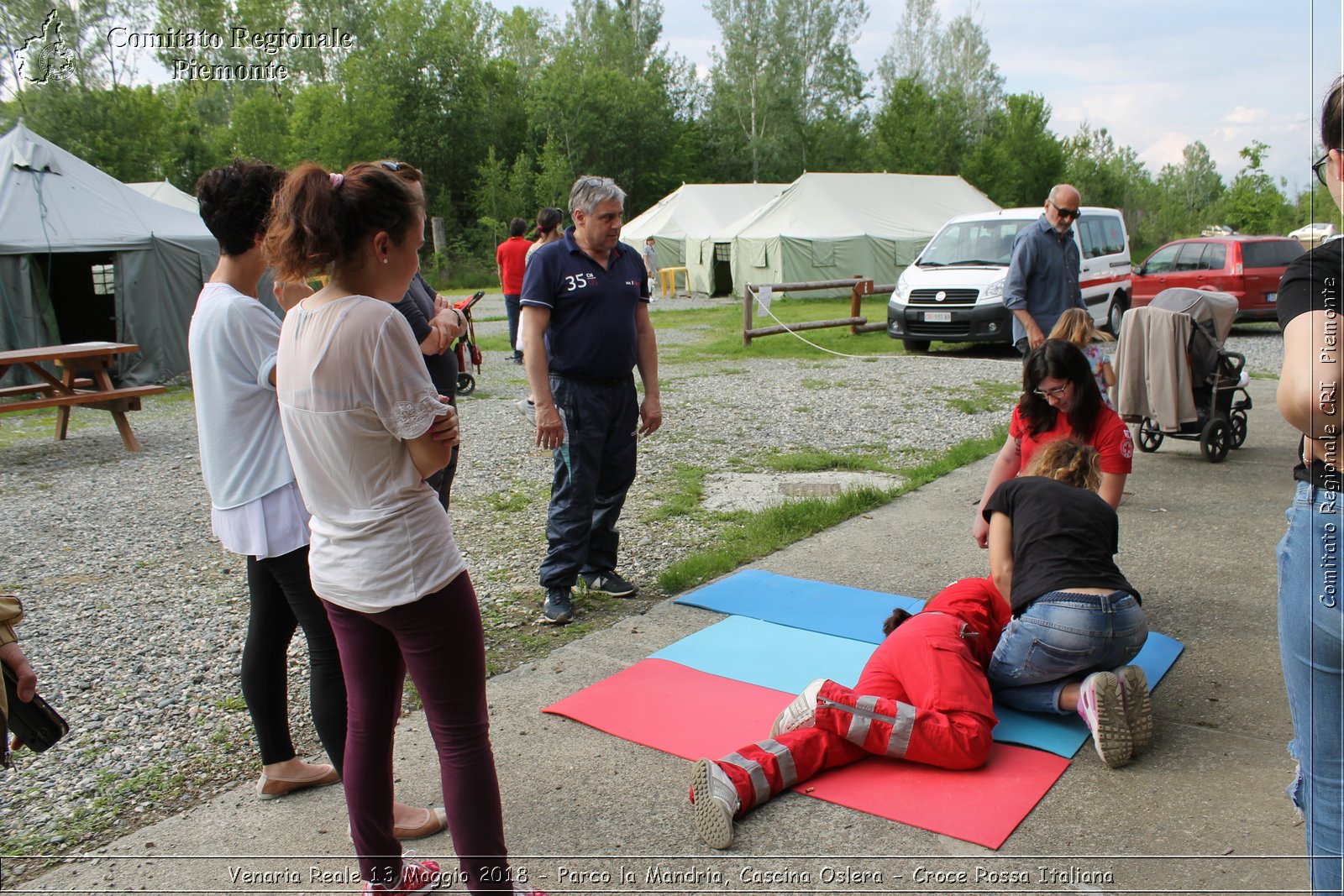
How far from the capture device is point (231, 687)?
12.7 ft

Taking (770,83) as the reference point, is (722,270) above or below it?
below

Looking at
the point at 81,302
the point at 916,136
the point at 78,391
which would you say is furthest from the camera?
the point at 916,136

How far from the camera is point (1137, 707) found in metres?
3.06

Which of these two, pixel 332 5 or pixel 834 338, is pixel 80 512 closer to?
pixel 834 338

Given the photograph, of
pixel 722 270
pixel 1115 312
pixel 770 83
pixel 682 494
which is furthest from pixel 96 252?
pixel 770 83

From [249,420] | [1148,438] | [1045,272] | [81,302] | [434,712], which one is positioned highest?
[81,302]

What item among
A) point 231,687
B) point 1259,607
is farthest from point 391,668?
point 1259,607

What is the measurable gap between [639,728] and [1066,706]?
141 centimetres

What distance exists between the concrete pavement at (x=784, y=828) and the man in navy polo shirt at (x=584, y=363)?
28.5 inches

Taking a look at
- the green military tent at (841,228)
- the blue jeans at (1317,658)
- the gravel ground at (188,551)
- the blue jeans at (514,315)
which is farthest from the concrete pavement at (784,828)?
the green military tent at (841,228)

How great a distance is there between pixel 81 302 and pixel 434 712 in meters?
16.3

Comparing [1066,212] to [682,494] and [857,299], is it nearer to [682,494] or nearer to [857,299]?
[682,494]

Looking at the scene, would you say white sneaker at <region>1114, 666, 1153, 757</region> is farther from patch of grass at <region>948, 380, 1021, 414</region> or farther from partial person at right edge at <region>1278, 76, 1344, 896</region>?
patch of grass at <region>948, 380, 1021, 414</region>

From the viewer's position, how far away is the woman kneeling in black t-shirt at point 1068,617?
9.95 feet
